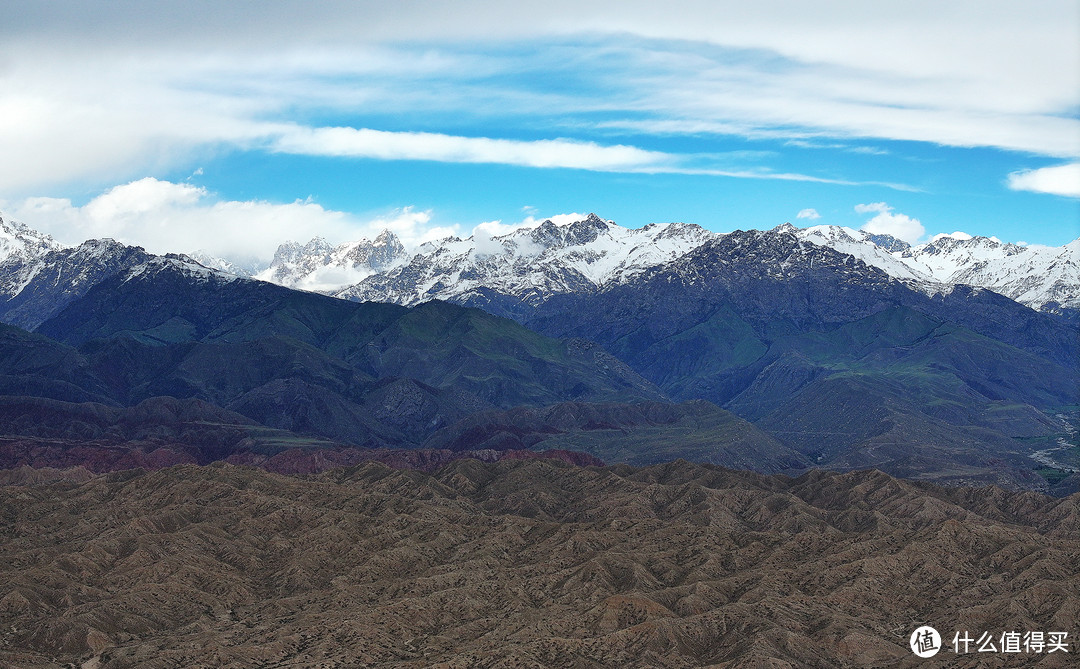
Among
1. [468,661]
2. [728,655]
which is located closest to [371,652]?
[468,661]

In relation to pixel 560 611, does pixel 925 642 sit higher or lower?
higher

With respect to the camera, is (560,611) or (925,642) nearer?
Answer: (925,642)

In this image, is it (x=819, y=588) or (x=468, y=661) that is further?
(x=819, y=588)

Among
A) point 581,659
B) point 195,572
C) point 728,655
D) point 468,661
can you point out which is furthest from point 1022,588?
point 195,572

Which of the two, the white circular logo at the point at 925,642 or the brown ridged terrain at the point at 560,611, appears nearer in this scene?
the white circular logo at the point at 925,642

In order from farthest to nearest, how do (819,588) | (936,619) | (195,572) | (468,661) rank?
1. (195,572)
2. (819,588)
3. (936,619)
4. (468,661)

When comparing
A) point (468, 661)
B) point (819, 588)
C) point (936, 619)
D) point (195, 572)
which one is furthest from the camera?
point (195, 572)

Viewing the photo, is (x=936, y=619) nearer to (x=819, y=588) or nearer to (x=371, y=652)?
(x=819, y=588)
